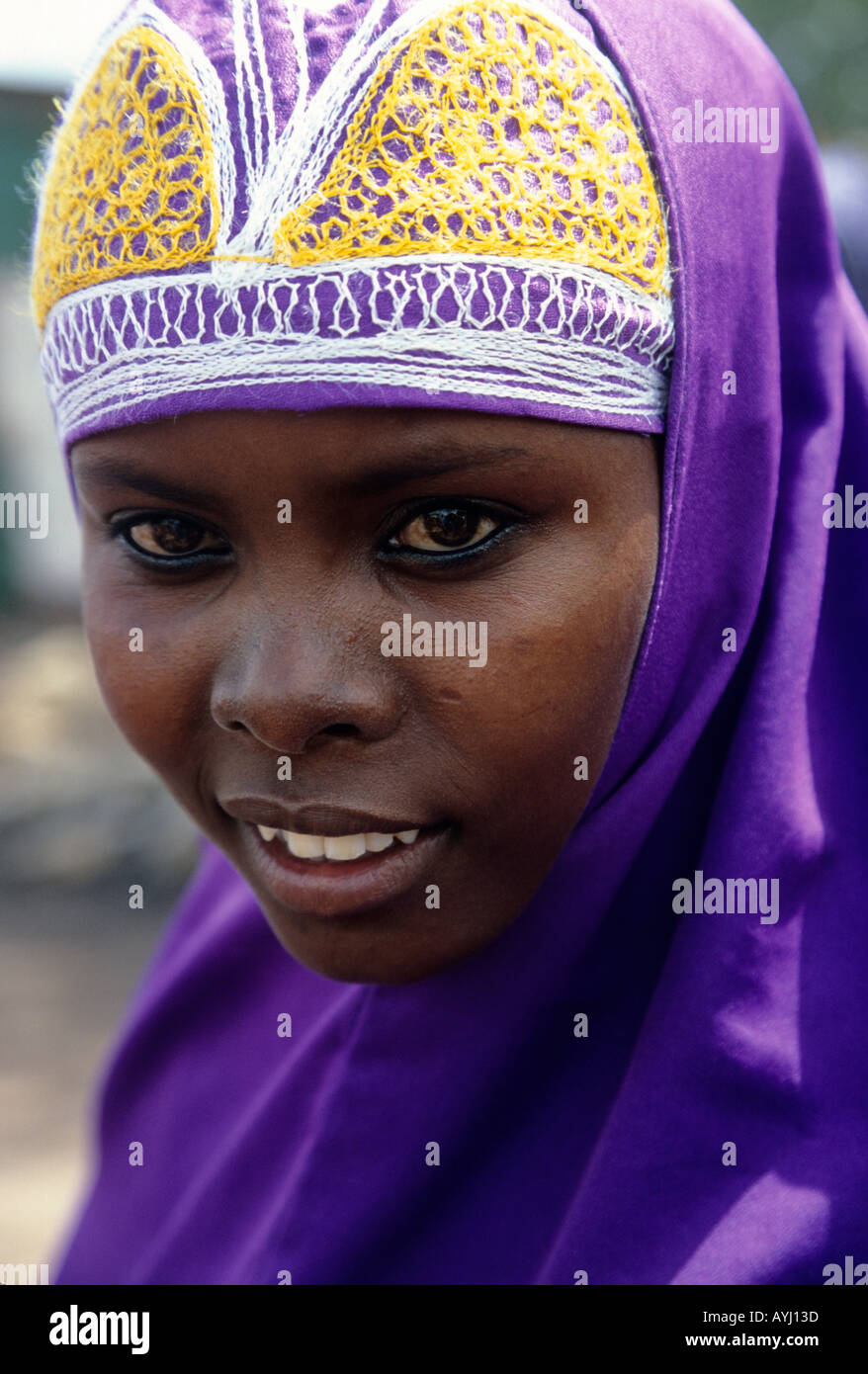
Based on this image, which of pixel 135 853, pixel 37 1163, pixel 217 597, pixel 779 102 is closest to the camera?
pixel 217 597

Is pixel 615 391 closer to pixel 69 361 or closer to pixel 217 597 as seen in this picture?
pixel 217 597

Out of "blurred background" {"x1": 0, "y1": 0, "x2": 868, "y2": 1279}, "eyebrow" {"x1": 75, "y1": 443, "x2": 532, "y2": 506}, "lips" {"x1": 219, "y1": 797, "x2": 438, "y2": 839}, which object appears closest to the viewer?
"eyebrow" {"x1": 75, "y1": 443, "x2": 532, "y2": 506}

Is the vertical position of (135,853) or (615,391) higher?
(135,853)

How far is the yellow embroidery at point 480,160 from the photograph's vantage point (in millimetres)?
1449

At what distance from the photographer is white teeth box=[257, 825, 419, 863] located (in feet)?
5.17

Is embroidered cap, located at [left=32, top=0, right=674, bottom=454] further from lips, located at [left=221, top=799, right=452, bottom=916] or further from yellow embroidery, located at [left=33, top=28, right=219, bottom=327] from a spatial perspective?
lips, located at [left=221, top=799, right=452, bottom=916]

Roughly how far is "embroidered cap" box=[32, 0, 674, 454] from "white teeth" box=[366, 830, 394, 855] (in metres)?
0.48

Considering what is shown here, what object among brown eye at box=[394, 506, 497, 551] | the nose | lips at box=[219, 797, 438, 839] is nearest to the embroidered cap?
brown eye at box=[394, 506, 497, 551]

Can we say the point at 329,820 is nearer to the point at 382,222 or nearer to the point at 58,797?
the point at 382,222

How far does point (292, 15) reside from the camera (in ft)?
4.99

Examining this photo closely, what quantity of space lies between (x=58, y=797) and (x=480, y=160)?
6590mm

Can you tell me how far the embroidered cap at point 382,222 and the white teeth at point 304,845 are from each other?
0.49 meters
